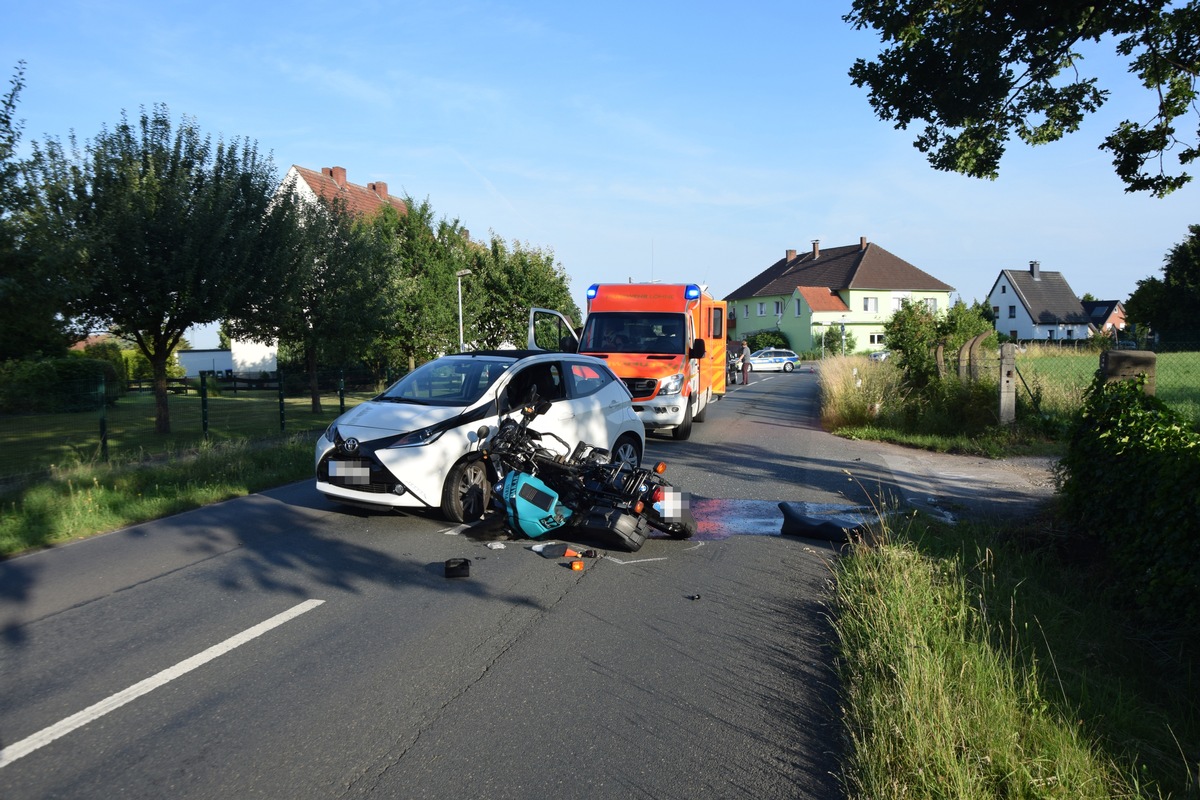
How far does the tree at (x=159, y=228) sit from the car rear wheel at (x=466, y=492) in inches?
A: 383

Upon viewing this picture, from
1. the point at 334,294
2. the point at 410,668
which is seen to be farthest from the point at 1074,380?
the point at 334,294

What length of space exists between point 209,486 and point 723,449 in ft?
27.3

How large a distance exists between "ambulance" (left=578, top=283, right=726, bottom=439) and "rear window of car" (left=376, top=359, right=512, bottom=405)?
5783 mm

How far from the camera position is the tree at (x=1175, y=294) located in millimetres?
49062

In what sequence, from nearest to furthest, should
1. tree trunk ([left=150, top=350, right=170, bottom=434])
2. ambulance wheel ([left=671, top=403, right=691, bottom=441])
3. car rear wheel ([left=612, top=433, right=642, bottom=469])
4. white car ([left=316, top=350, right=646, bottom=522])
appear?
1. white car ([left=316, top=350, right=646, bottom=522])
2. car rear wheel ([left=612, top=433, right=642, bottom=469])
3. ambulance wheel ([left=671, top=403, right=691, bottom=441])
4. tree trunk ([left=150, top=350, right=170, bottom=434])

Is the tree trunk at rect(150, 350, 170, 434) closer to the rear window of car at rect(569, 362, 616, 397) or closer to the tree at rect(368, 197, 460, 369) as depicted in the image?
the tree at rect(368, 197, 460, 369)

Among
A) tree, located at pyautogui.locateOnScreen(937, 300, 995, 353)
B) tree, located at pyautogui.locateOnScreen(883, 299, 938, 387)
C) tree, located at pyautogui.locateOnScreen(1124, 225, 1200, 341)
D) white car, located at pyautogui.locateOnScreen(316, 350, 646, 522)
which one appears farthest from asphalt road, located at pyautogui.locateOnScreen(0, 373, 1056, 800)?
tree, located at pyautogui.locateOnScreen(1124, 225, 1200, 341)

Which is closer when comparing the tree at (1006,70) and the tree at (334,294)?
the tree at (1006,70)

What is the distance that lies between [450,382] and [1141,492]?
21.4 ft

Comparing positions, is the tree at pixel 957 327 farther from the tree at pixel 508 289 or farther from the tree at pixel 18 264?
the tree at pixel 508 289

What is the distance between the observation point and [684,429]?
1650cm

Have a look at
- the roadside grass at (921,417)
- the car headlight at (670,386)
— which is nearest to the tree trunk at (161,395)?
the car headlight at (670,386)

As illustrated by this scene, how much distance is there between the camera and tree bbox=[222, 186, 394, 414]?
21.8 m

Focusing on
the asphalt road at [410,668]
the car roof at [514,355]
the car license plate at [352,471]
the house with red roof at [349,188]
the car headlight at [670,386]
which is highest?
the house with red roof at [349,188]
